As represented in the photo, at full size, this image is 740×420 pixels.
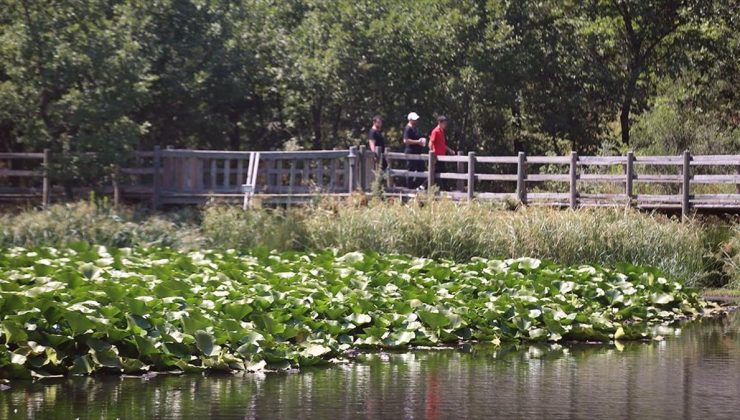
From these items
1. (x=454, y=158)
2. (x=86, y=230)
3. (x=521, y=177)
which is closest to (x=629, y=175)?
(x=521, y=177)

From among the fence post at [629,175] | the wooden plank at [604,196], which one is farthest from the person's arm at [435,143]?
the fence post at [629,175]

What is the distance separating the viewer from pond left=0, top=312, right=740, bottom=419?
31.0 ft

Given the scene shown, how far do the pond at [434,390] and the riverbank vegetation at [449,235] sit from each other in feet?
21.1

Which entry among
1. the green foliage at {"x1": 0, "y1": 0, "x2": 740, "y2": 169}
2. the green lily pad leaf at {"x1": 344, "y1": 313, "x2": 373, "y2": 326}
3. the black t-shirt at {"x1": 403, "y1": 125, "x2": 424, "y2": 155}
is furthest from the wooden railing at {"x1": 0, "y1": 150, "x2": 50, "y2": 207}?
the green lily pad leaf at {"x1": 344, "y1": 313, "x2": 373, "y2": 326}

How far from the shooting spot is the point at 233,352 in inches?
444

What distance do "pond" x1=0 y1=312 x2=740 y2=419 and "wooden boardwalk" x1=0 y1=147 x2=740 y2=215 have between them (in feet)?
31.8

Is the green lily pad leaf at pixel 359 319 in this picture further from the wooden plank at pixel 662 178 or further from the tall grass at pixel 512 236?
the wooden plank at pixel 662 178

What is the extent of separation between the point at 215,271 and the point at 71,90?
12684mm

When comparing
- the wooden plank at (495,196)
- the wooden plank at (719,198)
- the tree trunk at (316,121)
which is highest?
the tree trunk at (316,121)

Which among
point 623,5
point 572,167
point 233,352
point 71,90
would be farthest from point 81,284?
point 623,5

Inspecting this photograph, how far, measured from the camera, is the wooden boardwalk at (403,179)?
73.6 ft

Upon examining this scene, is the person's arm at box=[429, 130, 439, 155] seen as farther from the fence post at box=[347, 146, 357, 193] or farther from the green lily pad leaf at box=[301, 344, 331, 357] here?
the green lily pad leaf at box=[301, 344, 331, 357]

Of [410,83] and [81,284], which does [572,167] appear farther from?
[81,284]

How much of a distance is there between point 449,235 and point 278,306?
6.83 metres
